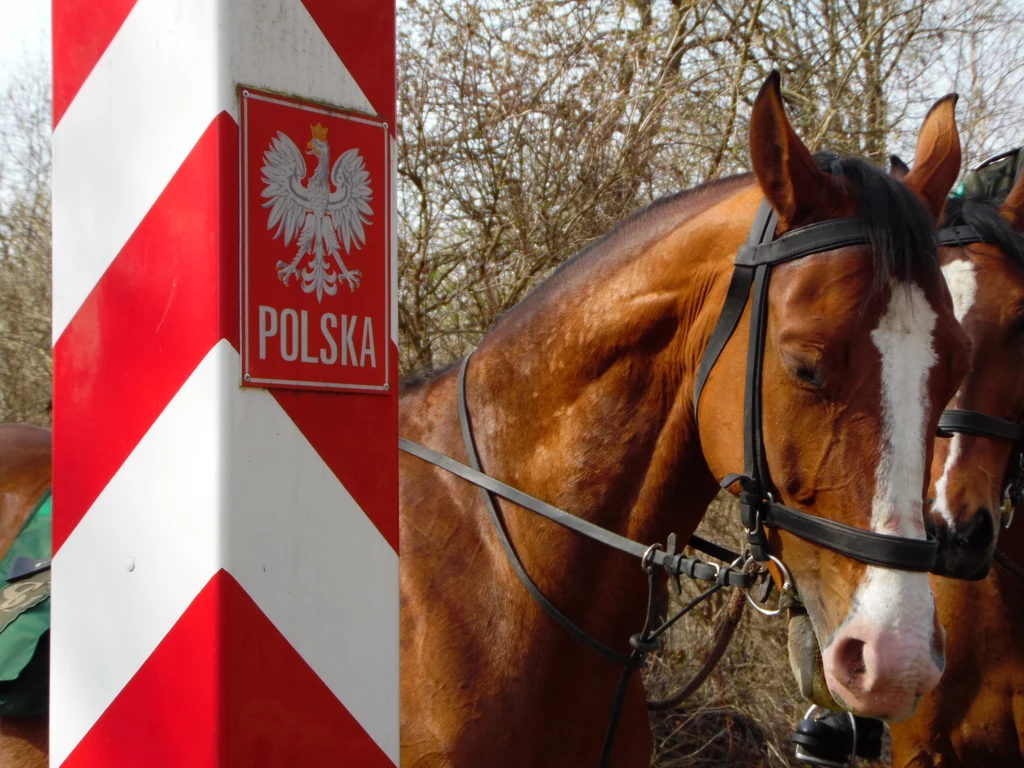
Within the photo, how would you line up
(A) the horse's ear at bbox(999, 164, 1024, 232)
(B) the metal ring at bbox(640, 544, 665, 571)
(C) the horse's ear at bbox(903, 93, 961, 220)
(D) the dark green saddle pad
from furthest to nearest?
(D) the dark green saddle pad → (A) the horse's ear at bbox(999, 164, 1024, 232) → (C) the horse's ear at bbox(903, 93, 961, 220) → (B) the metal ring at bbox(640, 544, 665, 571)

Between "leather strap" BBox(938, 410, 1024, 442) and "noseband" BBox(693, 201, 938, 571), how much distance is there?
1334mm

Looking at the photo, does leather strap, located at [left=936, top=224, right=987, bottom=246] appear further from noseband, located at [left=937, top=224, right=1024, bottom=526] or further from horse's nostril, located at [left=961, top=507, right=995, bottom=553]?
horse's nostril, located at [left=961, top=507, right=995, bottom=553]

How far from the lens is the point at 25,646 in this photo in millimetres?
2320

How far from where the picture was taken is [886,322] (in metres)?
2.04

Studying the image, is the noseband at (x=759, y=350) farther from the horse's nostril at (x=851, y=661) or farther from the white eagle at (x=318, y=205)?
the white eagle at (x=318, y=205)

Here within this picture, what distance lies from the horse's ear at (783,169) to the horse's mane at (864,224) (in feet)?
0.26

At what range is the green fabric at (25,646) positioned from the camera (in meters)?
2.30

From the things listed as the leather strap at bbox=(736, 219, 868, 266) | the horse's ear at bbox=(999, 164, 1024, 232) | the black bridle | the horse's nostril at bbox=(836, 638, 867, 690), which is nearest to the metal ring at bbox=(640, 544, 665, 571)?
the black bridle

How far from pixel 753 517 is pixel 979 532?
135 centimetres

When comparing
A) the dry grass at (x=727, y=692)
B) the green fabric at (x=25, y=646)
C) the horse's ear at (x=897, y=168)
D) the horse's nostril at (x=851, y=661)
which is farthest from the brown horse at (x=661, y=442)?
the dry grass at (x=727, y=692)

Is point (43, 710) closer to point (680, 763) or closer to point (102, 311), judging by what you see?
point (102, 311)

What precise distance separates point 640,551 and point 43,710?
4.36 ft

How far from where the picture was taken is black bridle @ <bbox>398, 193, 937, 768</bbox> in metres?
1.96

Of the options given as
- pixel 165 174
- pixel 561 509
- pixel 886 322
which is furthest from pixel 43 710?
pixel 886 322
